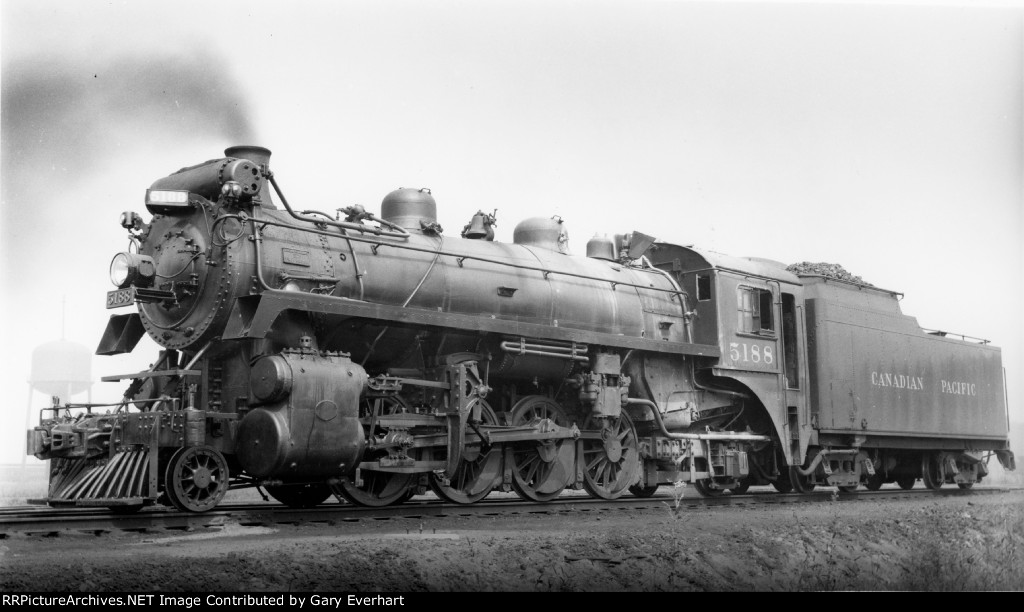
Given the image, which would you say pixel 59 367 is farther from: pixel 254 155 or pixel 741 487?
pixel 741 487

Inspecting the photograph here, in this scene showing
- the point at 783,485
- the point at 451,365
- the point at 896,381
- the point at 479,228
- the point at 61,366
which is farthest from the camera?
the point at 896,381

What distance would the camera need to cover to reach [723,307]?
556 inches

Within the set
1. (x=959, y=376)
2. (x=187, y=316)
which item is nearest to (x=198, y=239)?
(x=187, y=316)

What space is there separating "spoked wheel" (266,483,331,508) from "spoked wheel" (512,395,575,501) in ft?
7.70

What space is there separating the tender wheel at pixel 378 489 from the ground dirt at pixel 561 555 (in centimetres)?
112

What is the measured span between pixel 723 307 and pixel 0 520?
9.61 m

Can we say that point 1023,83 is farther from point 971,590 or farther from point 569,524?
point 569,524

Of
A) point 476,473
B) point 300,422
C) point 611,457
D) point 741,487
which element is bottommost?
point 741,487

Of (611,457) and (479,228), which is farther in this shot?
(611,457)

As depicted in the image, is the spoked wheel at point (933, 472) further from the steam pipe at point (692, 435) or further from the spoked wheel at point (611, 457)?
the spoked wheel at point (611, 457)

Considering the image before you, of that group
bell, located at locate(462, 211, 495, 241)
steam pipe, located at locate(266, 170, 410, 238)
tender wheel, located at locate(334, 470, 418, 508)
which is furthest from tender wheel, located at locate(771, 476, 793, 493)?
steam pipe, located at locate(266, 170, 410, 238)

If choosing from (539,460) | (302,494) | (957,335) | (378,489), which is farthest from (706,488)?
(302,494)

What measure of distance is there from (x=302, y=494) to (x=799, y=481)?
819 centimetres

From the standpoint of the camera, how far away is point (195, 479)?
29.6 feet
